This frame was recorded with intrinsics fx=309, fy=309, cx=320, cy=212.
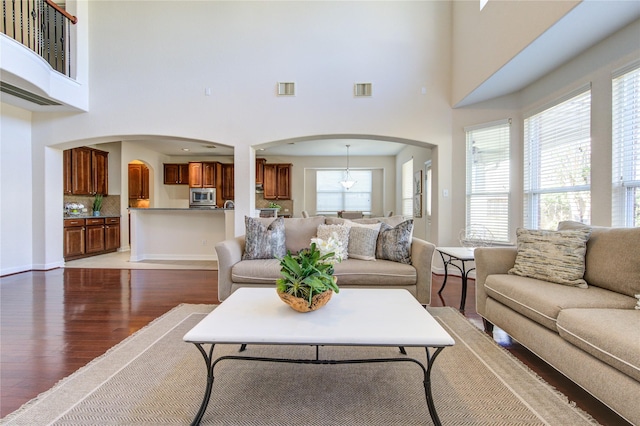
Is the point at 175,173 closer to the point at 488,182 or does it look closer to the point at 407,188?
the point at 407,188

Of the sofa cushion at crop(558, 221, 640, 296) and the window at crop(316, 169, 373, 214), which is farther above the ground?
the window at crop(316, 169, 373, 214)

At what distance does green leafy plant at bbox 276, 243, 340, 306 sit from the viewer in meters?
1.69

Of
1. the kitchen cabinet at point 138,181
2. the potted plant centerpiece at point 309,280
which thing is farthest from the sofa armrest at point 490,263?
the kitchen cabinet at point 138,181

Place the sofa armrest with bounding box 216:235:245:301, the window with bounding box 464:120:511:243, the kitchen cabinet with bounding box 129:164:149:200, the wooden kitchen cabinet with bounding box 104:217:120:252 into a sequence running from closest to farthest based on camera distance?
the sofa armrest with bounding box 216:235:245:301
the window with bounding box 464:120:511:243
the wooden kitchen cabinet with bounding box 104:217:120:252
the kitchen cabinet with bounding box 129:164:149:200

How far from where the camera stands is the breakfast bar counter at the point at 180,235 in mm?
6008

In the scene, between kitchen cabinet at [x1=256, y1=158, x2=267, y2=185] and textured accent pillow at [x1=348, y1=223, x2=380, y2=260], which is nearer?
textured accent pillow at [x1=348, y1=223, x2=380, y2=260]

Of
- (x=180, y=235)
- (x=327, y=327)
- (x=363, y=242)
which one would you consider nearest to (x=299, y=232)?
(x=363, y=242)

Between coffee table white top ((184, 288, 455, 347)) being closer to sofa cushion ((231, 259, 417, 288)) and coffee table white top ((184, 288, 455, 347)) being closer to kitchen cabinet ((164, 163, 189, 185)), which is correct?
sofa cushion ((231, 259, 417, 288))

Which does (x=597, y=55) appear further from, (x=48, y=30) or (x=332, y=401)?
(x=48, y=30)

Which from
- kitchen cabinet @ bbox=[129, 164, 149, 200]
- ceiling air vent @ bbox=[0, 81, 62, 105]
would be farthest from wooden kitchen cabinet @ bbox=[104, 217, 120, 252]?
ceiling air vent @ bbox=[0, 81, 62, 105]

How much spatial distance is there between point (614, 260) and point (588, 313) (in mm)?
714

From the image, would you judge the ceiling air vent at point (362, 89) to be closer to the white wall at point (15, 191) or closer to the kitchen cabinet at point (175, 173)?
the white wall at point (15, 191)

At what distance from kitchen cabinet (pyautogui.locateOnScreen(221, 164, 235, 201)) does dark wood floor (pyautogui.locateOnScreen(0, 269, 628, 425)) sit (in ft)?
13.0

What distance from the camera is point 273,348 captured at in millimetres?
2271
